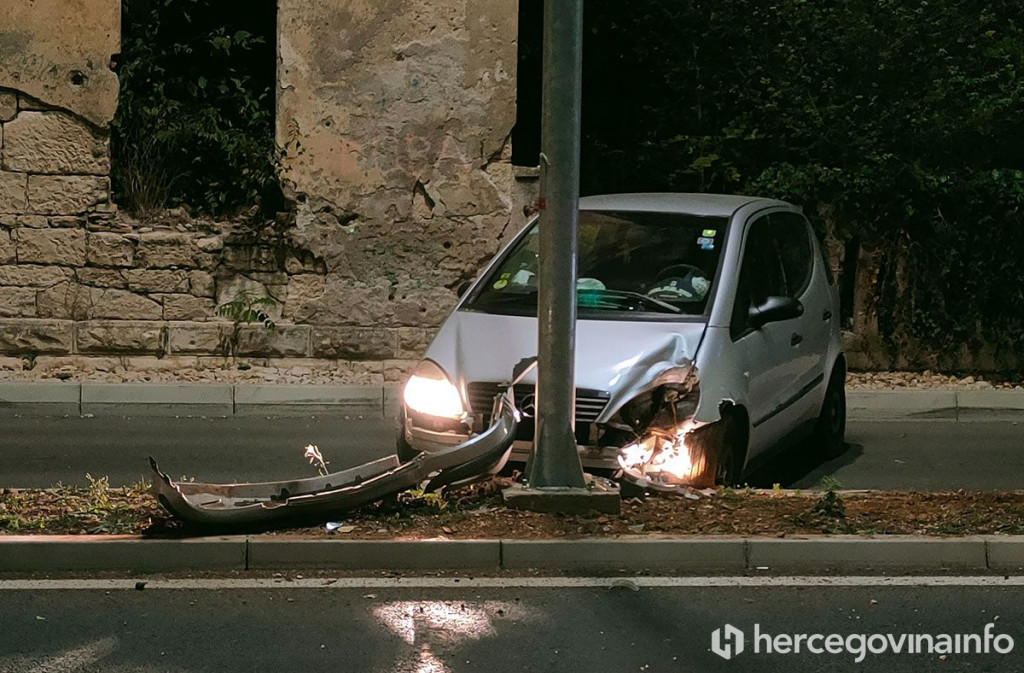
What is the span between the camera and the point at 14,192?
1394cm

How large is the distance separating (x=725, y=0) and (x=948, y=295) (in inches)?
167

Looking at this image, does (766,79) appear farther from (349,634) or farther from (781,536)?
(349,634)

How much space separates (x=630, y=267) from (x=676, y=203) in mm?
761

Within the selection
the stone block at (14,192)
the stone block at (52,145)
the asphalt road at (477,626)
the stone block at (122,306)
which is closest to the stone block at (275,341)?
the stone block at (122,306)

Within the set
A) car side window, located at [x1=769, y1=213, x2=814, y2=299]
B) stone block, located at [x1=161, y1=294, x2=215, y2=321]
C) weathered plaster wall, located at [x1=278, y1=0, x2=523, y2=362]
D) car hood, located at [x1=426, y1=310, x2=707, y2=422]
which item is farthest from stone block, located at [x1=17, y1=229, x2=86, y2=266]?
car side window, located at [x1=769, y1=213, x2=814, y2=299]

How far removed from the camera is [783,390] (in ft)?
28.8

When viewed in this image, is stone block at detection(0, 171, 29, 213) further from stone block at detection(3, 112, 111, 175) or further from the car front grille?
the car front grille

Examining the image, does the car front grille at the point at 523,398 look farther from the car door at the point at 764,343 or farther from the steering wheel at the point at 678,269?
the steering wheel at the point at 678,269

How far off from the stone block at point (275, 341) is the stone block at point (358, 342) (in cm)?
17

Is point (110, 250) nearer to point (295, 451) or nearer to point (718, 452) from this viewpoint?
point (295, 451)

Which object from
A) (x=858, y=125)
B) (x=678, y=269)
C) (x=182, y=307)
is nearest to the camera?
(x=678, y=269)

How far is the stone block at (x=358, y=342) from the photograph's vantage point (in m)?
14.0

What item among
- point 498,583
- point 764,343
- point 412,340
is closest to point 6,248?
point 412,340

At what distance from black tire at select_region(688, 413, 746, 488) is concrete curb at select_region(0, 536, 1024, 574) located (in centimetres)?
111
